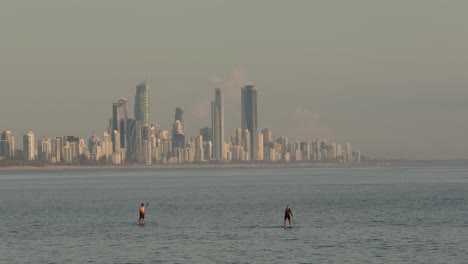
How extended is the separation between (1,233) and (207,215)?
97.6ft

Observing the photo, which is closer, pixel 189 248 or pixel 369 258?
pixel 369 258

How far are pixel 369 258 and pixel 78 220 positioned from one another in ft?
165

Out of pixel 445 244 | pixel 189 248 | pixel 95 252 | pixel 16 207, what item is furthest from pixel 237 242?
pixel 16 207

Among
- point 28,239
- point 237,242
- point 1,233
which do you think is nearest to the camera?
point 237,242

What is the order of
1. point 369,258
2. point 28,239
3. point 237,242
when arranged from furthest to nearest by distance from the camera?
point 28,239 → point 237,242 → point 369,258

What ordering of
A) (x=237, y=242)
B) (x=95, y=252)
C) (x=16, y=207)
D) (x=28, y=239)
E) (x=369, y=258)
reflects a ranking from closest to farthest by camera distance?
(x=369, y=258) → (x=95, y=252) → (x=237, y=242) → (x=28, y=239) → (x=16, y=207)

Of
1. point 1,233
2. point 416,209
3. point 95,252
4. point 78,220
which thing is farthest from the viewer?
point 416,209

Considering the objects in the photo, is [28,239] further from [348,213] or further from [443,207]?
[443,207]

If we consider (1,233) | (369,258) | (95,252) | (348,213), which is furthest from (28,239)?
(348,213)

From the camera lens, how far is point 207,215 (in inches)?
4272

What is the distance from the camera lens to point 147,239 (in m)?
76.8

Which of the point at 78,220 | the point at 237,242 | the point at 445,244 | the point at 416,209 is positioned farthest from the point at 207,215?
the point at 445,244

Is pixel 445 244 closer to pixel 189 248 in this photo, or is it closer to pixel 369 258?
pixel 369 258

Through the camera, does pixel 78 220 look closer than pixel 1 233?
No
